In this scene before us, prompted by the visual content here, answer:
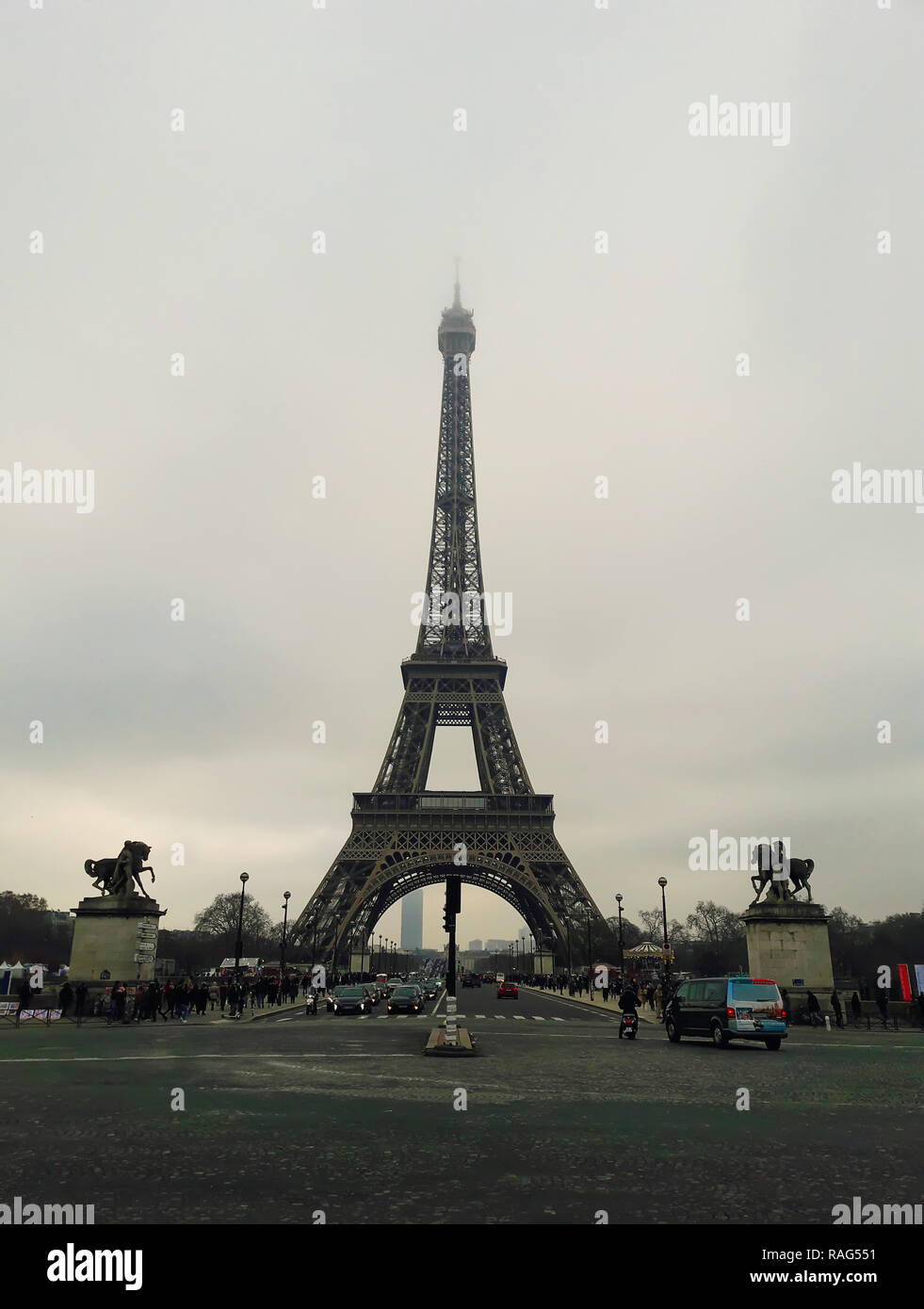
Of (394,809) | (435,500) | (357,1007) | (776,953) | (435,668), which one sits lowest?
(357,1007)

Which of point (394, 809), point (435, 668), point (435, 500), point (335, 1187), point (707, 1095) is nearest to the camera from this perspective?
point (335, 1187)

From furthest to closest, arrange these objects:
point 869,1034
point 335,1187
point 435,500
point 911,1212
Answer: point 435,500 → point 869,1034 → point 335,1187 → point 911,1212

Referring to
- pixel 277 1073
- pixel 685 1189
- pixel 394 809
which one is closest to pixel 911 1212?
pixel 685 1189

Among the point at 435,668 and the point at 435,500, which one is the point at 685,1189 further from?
the point at 435,500

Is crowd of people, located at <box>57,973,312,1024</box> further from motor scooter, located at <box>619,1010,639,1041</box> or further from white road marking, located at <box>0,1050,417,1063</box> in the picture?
motor scooter, located at <box>619,1010,639,1041</box>

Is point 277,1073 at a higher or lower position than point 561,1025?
higher

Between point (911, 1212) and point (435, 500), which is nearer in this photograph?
point (911, 1212)

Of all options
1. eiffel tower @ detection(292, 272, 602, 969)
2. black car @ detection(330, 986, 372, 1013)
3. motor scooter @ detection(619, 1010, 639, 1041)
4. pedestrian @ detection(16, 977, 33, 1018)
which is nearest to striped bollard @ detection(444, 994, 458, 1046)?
motor scooter @ detection(619, 1010, 639, 1041)
